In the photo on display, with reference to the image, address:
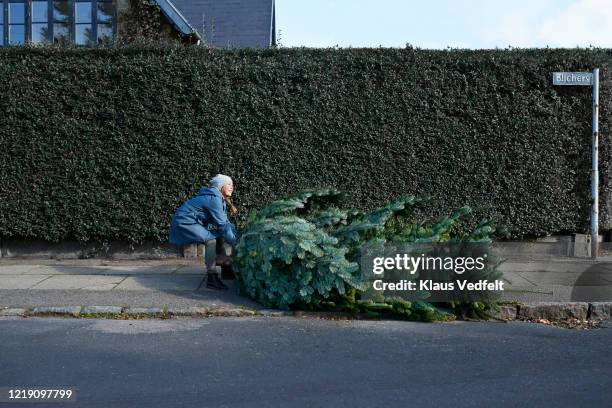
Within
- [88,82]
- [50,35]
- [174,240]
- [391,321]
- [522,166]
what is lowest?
[391,321]

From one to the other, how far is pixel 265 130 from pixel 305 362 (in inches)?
233

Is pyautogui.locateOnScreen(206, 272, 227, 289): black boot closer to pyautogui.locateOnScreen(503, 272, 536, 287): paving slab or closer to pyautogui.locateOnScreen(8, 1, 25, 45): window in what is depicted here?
pyautogui.locateOnScreen(503, 272, 536, 287): paving slab

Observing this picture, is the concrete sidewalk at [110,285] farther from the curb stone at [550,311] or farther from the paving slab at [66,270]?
the curb stone at [550,311]

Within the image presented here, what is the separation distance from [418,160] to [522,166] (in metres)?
1.84

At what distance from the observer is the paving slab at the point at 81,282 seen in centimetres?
822

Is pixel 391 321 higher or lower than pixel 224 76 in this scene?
lower

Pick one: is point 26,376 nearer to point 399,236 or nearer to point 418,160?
point 399,236

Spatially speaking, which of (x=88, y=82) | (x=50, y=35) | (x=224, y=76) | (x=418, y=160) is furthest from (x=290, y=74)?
(x=50, y=35)

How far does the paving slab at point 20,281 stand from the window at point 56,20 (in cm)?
923

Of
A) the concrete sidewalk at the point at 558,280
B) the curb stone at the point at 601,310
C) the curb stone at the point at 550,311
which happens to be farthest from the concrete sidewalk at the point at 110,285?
the curb stone at the point at 601,310

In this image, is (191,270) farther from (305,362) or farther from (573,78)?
(573,78)

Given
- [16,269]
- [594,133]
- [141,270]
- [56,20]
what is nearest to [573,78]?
[594,133]

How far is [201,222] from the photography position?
27.1 feet

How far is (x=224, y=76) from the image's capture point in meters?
10.5
